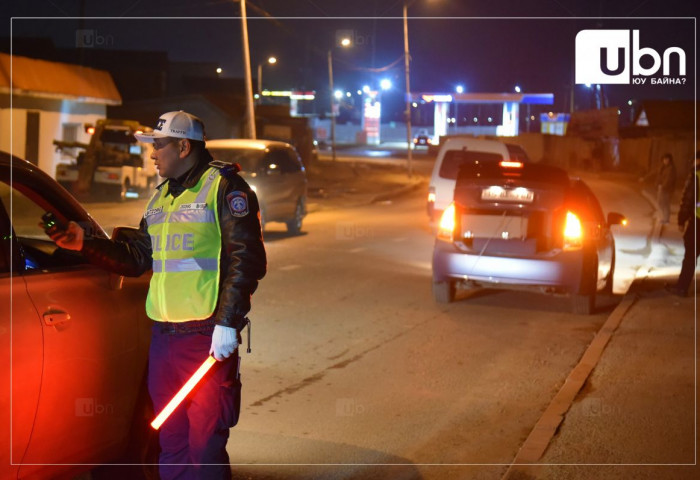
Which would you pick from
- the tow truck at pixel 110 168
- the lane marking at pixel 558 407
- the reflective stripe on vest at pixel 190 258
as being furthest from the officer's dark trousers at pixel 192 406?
the tow truck at pixel 110 168

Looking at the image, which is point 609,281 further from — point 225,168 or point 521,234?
point 225,168

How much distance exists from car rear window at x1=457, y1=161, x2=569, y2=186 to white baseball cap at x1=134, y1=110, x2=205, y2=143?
6973 mm

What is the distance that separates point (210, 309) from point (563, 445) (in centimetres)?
289

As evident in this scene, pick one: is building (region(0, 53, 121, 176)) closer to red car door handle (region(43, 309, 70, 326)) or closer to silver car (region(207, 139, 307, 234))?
silver car (region(207, 139, 307, 234))

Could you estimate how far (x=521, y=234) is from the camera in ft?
35.8

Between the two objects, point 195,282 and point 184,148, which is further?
point 184,148

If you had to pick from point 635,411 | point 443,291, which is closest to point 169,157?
point 635,411

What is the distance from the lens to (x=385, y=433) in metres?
6.62

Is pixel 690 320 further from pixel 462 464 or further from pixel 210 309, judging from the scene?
pixel 210 309

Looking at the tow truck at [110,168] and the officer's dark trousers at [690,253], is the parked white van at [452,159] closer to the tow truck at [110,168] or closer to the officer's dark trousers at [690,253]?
the officer's dark trousers at [690,253]

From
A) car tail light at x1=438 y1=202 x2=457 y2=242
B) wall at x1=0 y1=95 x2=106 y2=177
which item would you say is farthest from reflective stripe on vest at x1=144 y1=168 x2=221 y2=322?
wall at x1=0 y1=95 x2=106 y2=177

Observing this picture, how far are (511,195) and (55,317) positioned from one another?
296 inches

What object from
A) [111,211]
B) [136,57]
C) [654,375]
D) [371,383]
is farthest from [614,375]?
[136,57]

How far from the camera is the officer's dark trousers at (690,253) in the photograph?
474 inches
